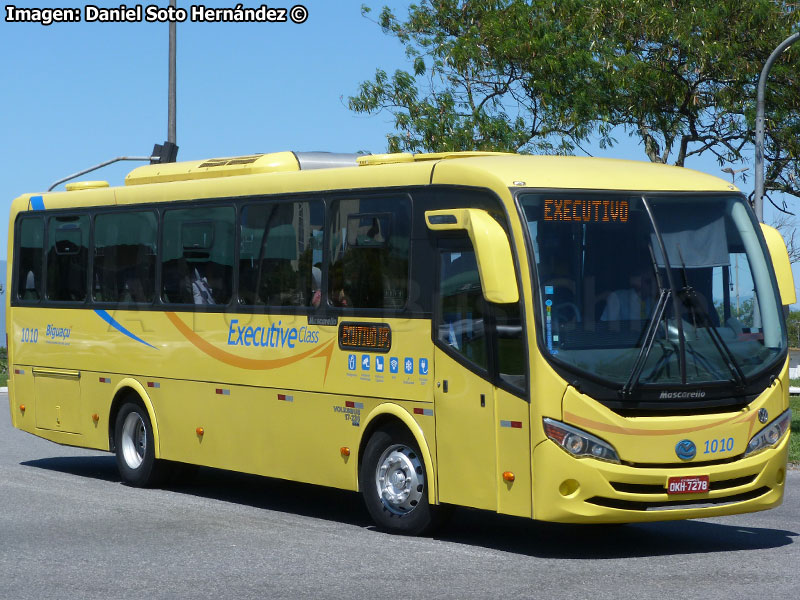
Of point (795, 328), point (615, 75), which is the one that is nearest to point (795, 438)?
point (615, 75)

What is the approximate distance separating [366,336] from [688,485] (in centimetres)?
301

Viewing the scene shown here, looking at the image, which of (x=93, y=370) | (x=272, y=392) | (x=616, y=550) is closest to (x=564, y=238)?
(x=616, y=550)

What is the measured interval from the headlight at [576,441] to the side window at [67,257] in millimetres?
7544

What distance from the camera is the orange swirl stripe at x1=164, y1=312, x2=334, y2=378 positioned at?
40.2 feet

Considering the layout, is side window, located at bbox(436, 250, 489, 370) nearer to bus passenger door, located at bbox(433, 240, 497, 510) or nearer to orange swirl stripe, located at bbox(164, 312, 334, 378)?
bus passenger door, located at bbox(433, 240, 497, 510)

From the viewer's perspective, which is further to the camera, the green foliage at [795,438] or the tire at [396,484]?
the green foliage at [795,438]

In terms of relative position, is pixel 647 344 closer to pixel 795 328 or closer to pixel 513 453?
pixel 513 453

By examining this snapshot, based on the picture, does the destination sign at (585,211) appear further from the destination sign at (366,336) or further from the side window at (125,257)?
the side window at (125,257)

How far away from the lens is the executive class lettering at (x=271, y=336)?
12.5 m

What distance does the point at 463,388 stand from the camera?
10727 millimetres

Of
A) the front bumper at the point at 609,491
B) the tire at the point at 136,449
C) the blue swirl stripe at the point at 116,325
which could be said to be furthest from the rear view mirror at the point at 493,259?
the tire at the point at 136,449

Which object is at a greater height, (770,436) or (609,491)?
(770,436)

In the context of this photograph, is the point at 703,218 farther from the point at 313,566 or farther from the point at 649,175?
the point at 313,566

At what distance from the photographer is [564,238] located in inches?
408
